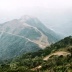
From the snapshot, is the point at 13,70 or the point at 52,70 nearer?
the point at 52,70

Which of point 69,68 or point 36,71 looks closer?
point 69,68

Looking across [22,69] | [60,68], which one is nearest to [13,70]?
[22,69]

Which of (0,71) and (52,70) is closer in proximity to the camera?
(52,70)

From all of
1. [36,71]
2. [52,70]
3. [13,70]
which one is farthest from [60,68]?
[13,70]

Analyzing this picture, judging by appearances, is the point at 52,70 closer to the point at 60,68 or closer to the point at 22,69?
the point at 60,68

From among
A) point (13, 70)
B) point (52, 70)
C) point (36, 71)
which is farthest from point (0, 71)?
point (52, 70)

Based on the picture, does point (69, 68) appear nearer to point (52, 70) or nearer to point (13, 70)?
point (52, 70)

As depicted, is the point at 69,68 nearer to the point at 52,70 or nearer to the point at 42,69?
the point at 52,70

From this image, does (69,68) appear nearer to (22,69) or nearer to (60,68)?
(60,68)
